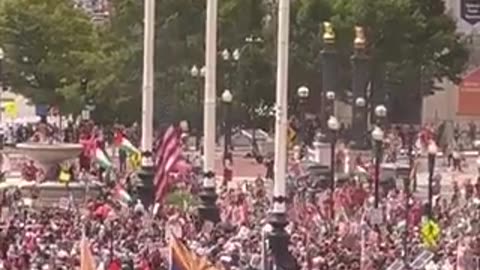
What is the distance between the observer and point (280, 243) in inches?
1172

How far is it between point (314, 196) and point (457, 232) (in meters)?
8.70

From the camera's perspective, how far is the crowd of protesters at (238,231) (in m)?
29.6

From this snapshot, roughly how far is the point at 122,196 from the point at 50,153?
12064mm

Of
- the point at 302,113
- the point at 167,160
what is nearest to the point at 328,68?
the point at 302,113

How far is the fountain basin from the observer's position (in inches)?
1992

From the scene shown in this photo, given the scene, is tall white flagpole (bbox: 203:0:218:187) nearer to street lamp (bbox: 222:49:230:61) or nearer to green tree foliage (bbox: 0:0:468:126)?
street lamp (bbox: 222:49:230:61)

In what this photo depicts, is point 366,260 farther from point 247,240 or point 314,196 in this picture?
point 314,196

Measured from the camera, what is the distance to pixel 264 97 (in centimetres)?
7138

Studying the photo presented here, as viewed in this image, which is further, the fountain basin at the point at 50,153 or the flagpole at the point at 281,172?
the fountain basin at the point at 50,153

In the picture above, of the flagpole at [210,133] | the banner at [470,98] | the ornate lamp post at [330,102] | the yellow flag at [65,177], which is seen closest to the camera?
the flagpole at [210,133]

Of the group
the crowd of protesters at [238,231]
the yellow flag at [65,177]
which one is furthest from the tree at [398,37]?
the crowd of protesters at [238,231]

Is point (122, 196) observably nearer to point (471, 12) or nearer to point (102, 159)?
point (102, 159)

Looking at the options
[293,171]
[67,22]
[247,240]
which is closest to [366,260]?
[247,240]

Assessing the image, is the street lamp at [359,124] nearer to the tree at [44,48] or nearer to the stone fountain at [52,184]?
the stone fountain at [52,184]
